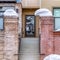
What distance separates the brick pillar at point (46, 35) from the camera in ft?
48.1

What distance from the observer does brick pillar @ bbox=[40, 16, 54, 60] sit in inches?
577

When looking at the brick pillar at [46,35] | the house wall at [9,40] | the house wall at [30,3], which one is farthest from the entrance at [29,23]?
the house wall at [9,40]

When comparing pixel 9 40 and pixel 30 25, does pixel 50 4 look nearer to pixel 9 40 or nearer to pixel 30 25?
pixel 30 25

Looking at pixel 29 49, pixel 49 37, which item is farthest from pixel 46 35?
pixel 29 49

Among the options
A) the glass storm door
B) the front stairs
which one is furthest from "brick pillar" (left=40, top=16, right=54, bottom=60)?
the glass storm door

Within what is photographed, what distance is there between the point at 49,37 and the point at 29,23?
9.51 metres

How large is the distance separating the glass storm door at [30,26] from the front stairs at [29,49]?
680 cm

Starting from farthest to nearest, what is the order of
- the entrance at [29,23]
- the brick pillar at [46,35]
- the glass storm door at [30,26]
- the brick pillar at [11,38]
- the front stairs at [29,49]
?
the glass storm door at [30,26]
the entrance at [29,23]
the front stairs at [29,49]
the brick pillar at [46,35]
the brick pillar at [11,38]

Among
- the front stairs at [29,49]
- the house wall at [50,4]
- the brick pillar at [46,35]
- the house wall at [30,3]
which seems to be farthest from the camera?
the house wall at [30,3]

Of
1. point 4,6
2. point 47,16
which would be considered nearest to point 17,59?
point 47,16

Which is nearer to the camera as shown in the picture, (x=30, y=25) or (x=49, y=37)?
(x=49, y=37)

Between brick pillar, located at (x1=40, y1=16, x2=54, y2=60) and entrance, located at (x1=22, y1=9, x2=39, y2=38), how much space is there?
8.30 m

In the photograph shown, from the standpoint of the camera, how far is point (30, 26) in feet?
78.9

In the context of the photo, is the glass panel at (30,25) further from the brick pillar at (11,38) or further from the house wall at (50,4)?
the brick pillar at (11,38)
